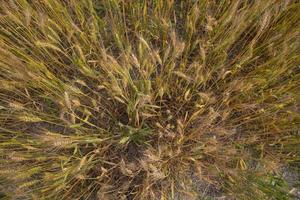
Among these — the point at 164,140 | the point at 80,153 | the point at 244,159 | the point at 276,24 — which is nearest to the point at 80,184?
the point at 80,153

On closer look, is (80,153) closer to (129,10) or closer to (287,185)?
(129,10)

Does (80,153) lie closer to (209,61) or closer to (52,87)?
(52,87)

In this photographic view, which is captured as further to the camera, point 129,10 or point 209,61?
point 129,10

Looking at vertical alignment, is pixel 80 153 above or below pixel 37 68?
below

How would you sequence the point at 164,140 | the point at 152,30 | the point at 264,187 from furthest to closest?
the point at 152,30, the point at 164,140, the point at 264,187

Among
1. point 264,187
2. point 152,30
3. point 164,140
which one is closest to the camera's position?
point 264,187

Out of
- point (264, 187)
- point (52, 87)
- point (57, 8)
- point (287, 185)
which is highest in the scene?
point (57, 8)

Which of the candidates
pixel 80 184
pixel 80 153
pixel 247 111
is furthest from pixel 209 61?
pixel 80 184
